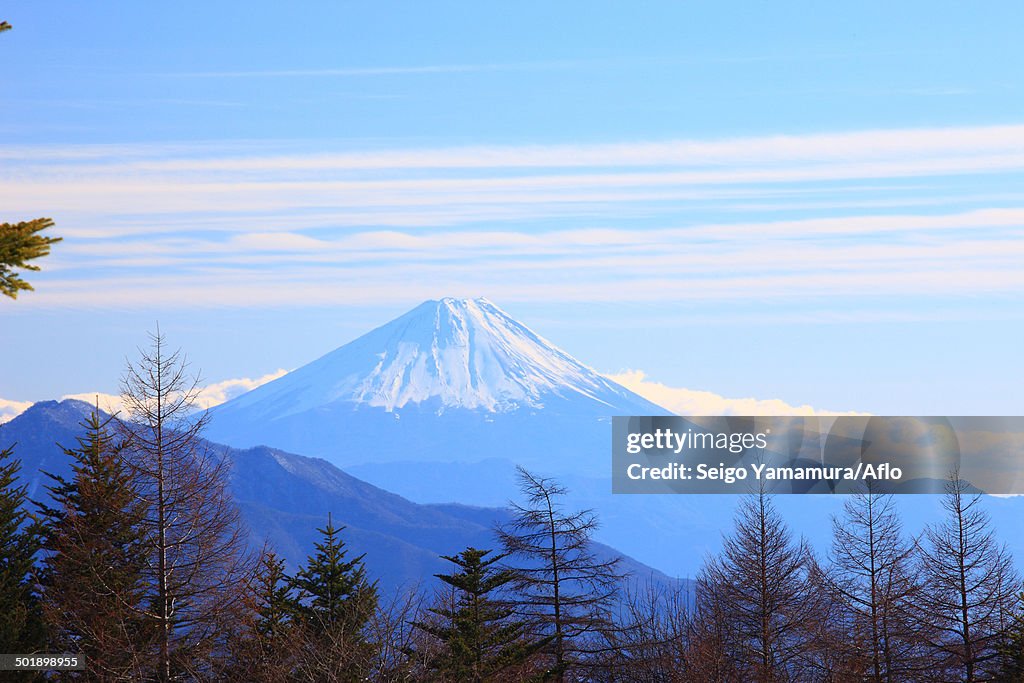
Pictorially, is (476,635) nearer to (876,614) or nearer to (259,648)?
(259,648)

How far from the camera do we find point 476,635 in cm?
3158

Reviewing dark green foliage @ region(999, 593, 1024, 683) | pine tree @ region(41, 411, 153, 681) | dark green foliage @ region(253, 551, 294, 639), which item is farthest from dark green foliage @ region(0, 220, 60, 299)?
dark green foliage @ region(999, 593, 1024, 683)

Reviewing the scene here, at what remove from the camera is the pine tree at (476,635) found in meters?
30.5

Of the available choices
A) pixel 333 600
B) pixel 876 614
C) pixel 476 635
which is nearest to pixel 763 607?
pixel 876 614

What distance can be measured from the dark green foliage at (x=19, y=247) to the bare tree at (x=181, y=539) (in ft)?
49.2

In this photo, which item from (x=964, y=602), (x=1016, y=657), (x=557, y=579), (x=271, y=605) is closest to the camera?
(x=271, y=605)

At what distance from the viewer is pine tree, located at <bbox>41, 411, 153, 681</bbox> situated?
27062mm

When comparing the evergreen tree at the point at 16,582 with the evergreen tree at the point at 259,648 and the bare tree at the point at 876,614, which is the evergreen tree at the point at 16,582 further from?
the bare tree at the point at 876,614

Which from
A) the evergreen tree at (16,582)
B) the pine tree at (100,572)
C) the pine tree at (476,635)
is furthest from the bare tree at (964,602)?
the evergreen tree at (16,582)

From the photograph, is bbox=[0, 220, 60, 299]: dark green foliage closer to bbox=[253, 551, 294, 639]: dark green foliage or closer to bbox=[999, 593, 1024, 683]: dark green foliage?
bbox=[253, 551, 294, 639]: dark green foliage

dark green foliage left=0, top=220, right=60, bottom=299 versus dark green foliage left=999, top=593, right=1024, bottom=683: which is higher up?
dark green foliage left=0, top=220, right=60, bottom=299

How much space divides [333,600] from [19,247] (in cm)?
2716

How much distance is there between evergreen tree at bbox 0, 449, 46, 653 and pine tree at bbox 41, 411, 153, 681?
1.32 feet

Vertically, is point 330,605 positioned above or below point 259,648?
above
